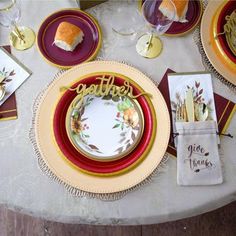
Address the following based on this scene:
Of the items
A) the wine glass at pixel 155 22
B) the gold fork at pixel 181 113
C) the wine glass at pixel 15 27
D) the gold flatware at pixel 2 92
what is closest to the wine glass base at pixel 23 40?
the wine glass at pixel 15 27

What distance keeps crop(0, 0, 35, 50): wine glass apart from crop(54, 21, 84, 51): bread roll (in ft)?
0.26

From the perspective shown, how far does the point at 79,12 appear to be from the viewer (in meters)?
0.87

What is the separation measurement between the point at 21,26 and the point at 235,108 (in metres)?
0.57

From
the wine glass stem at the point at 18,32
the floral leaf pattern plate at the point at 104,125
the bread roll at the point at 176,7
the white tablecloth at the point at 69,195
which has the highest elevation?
the bread roll at the point at 176,7

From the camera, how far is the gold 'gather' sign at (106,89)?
0.80 meters

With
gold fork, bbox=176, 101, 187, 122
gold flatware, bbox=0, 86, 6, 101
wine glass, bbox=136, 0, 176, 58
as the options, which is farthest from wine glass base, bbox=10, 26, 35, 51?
gold fork, bbox=176, 101, 187, 122

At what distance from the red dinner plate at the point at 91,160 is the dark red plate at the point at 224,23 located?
25cm

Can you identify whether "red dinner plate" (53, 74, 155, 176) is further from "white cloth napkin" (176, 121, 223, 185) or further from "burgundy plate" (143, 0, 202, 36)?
"burgundy plate" (143, 0, 202, 36)

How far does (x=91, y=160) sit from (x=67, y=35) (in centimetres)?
30

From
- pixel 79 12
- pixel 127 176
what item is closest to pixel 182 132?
pixel 127 176

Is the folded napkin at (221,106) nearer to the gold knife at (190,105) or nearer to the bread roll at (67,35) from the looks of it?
the gold knife at (190,105)

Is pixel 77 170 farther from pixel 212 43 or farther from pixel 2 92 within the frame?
pixel 212 43

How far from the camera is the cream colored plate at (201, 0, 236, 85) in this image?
848 mm

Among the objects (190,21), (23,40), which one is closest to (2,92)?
(23,40)
